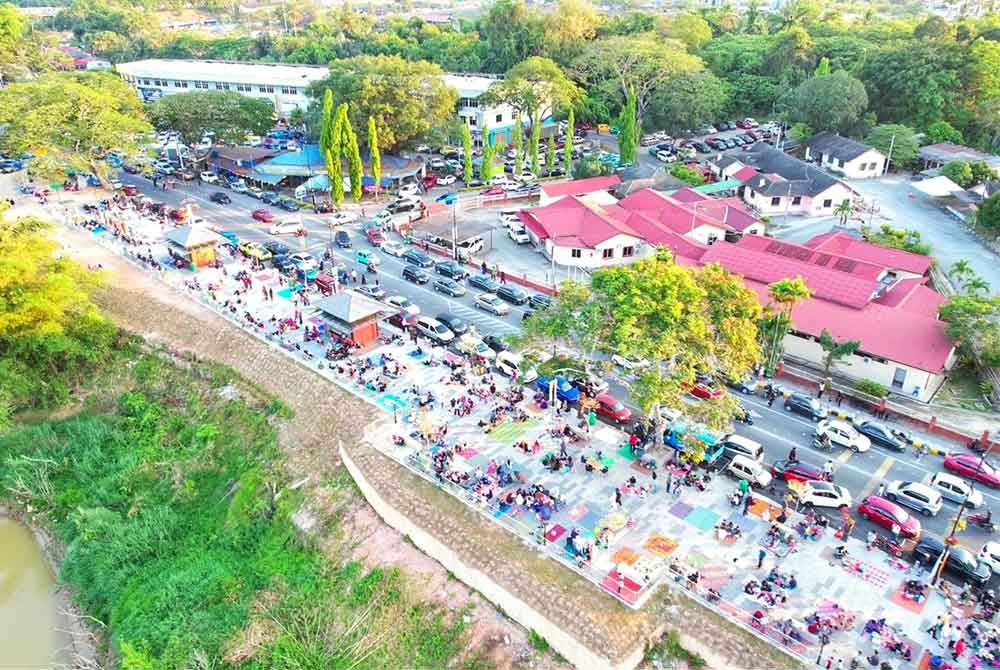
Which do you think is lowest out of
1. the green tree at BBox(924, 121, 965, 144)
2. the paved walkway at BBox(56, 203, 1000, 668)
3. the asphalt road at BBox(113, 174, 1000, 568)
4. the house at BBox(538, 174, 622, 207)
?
the asphalt road at BBox(113, 174, 1000, 568)

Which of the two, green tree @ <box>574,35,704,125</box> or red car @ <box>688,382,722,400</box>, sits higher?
green tree @ <box>574,35,704,125</box>

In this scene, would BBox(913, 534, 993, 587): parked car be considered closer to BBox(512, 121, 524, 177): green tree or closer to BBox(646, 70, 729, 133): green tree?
BBox(512, 121, 524, 177): green tree

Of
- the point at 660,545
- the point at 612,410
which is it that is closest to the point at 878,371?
the point at 612,410

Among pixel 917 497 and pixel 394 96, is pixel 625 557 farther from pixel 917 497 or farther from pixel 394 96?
pixel 394 96

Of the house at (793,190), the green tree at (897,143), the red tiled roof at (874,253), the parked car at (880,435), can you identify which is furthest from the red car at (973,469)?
the green tree at (897,143)

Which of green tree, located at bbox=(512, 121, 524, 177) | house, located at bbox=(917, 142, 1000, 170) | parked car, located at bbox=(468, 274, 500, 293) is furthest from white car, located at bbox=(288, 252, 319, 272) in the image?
house, located at bbox=(917, 142, 1000, 170)

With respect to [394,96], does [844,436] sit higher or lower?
lower

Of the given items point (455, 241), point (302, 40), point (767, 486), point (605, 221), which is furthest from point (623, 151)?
point (302, 40)
